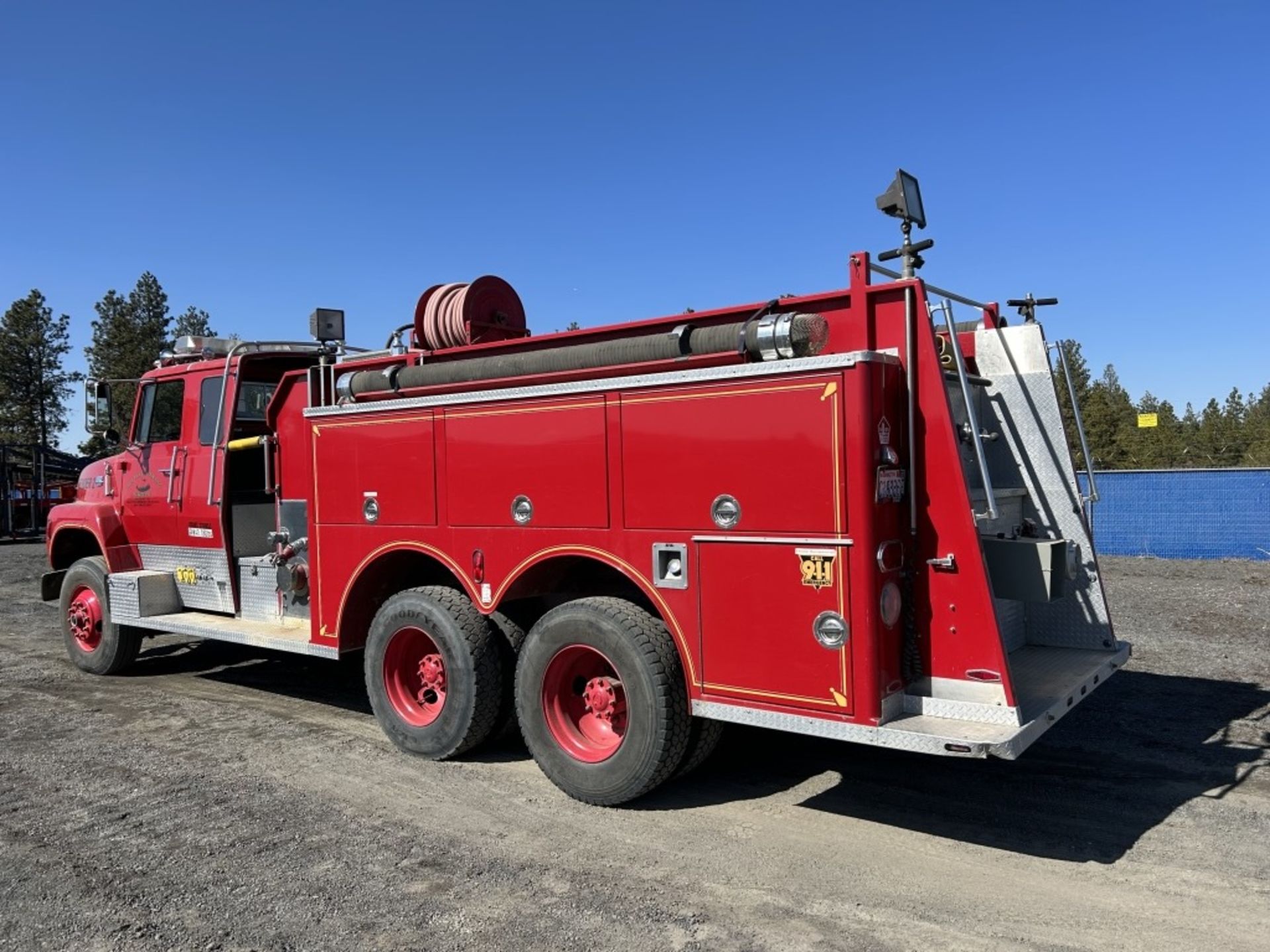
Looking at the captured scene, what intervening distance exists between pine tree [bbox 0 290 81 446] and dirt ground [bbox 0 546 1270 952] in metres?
51.8

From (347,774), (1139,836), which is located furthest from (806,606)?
(347,774)

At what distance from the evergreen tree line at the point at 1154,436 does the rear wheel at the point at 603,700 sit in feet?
107

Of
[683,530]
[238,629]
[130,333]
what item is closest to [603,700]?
[683,530]

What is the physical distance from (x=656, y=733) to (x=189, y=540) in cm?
506

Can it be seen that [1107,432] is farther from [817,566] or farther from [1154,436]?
[817,566]

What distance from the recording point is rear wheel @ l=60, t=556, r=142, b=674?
8.62 metres

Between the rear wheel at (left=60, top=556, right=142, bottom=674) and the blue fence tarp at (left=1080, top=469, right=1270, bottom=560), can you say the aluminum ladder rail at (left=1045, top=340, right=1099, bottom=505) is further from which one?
the blue fence tarp at (left=1080, top=469, right=1270, bottom=560)

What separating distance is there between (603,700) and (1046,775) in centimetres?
265

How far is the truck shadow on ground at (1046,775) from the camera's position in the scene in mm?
4770

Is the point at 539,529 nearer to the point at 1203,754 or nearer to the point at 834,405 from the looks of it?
the point at 834,405

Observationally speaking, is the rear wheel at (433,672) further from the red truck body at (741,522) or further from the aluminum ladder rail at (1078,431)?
the aluminum ladder rail at (1078,431)

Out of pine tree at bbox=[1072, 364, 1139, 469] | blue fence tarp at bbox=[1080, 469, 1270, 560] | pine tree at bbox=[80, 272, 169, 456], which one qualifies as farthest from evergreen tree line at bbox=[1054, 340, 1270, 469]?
pine tree at bbox=[80, 272, 169, 456]

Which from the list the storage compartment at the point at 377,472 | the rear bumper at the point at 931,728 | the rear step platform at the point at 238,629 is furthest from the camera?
the rear step platform at the point at 238,629

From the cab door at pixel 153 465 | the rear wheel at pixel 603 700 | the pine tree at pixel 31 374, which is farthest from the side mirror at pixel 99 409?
the pine tree at pixel 31 374
